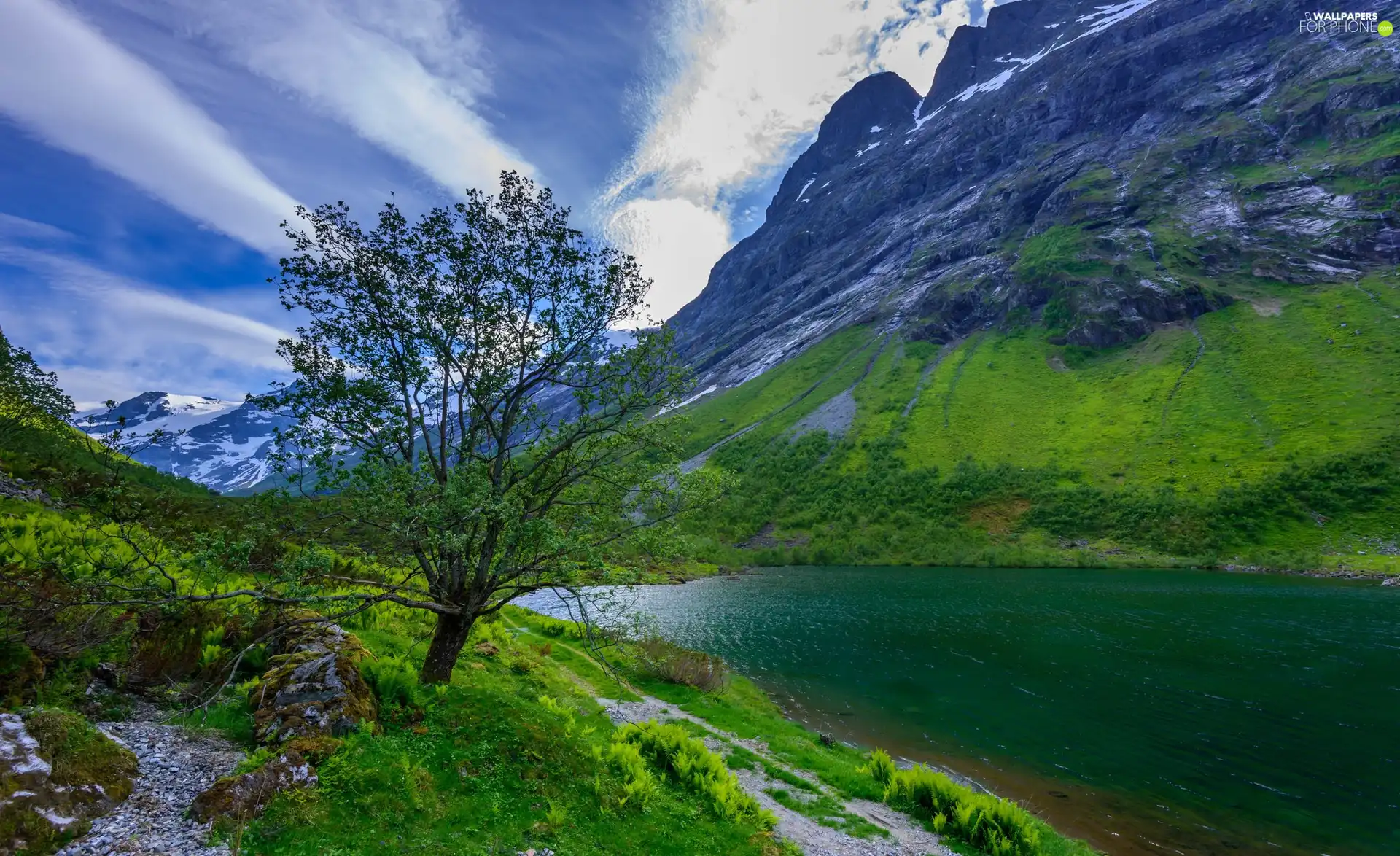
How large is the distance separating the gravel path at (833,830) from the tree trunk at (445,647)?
8.54m

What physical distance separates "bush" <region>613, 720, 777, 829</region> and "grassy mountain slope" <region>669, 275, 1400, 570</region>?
3507 inches

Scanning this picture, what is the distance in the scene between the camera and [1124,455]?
12212 centimetres

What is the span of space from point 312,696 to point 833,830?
1428 cm

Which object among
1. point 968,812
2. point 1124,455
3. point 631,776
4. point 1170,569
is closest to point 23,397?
point 631,776

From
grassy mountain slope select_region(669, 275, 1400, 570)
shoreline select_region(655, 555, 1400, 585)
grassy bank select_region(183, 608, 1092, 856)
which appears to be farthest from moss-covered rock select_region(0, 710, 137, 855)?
grassy mountain slope select_region(669, 275, 1400, 570)

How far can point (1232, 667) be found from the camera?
39375 mm

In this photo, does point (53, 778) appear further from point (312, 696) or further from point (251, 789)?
point (312, 696)

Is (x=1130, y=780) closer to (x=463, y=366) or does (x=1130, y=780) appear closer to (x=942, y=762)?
(x=942, y=762)

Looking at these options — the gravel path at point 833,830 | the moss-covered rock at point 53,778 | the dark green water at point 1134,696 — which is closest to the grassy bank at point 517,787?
the gravel path at point 833,830

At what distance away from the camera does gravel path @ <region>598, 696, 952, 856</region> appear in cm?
1508

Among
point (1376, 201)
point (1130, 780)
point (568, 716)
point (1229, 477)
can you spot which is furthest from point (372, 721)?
point (1376, 201)

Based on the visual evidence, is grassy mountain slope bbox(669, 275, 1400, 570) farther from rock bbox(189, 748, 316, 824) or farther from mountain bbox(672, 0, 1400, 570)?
rock bbox(189, 748, 316, 824)

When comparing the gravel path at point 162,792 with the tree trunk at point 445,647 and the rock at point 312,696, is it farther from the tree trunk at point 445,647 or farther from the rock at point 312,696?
the tree trunk at point 445,647

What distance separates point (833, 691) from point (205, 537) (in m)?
34.9
